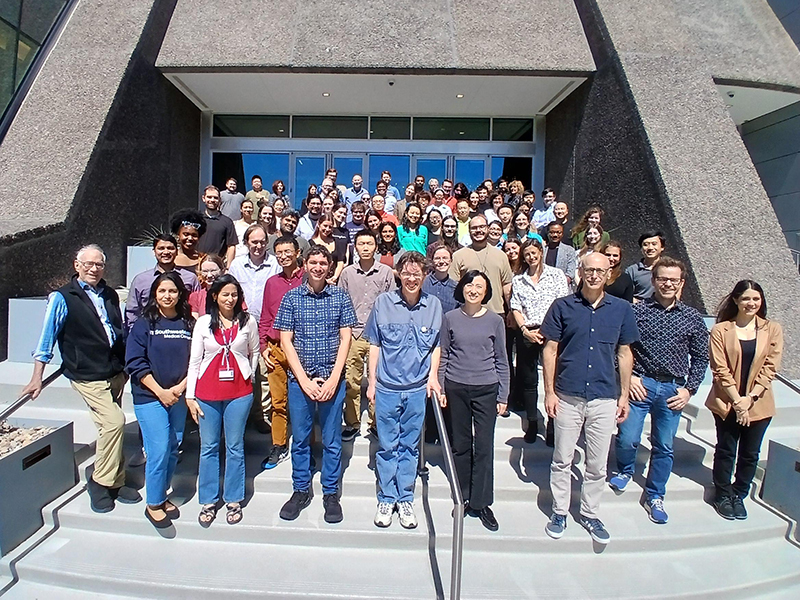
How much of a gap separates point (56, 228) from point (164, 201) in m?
3.88

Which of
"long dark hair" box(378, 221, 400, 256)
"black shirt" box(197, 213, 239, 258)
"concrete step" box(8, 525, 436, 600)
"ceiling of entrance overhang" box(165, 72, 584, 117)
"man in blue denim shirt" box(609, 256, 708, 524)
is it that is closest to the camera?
"concrete step" box(8, 525, 436, 600)

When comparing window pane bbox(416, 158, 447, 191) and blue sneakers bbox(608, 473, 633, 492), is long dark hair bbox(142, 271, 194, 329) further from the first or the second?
window pane bbox(416, 158, 447, 191)

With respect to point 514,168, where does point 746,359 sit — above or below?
below

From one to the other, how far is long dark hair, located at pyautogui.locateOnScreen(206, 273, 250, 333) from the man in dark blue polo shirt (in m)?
2.25

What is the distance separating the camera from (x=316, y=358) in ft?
10.7

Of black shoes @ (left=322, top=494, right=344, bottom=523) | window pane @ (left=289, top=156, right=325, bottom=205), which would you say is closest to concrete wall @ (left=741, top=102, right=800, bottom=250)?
window pane @ (left=289, top=156, right=325, bottom=205)

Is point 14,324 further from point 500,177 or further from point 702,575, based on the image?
point 500,177

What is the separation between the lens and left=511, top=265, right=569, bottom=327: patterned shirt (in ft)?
13.3

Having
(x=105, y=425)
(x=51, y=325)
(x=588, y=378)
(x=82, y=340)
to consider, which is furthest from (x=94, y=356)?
(x=588, y=378)

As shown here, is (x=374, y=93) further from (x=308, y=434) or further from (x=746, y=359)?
(x=746, y=359)

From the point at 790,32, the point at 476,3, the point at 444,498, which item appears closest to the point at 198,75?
the point at 476,3

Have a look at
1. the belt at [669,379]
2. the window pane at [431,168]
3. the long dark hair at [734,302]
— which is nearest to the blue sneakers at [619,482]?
the belt at [669,379]

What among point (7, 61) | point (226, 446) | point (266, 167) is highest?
point (7, 61)

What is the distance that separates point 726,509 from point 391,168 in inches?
418
